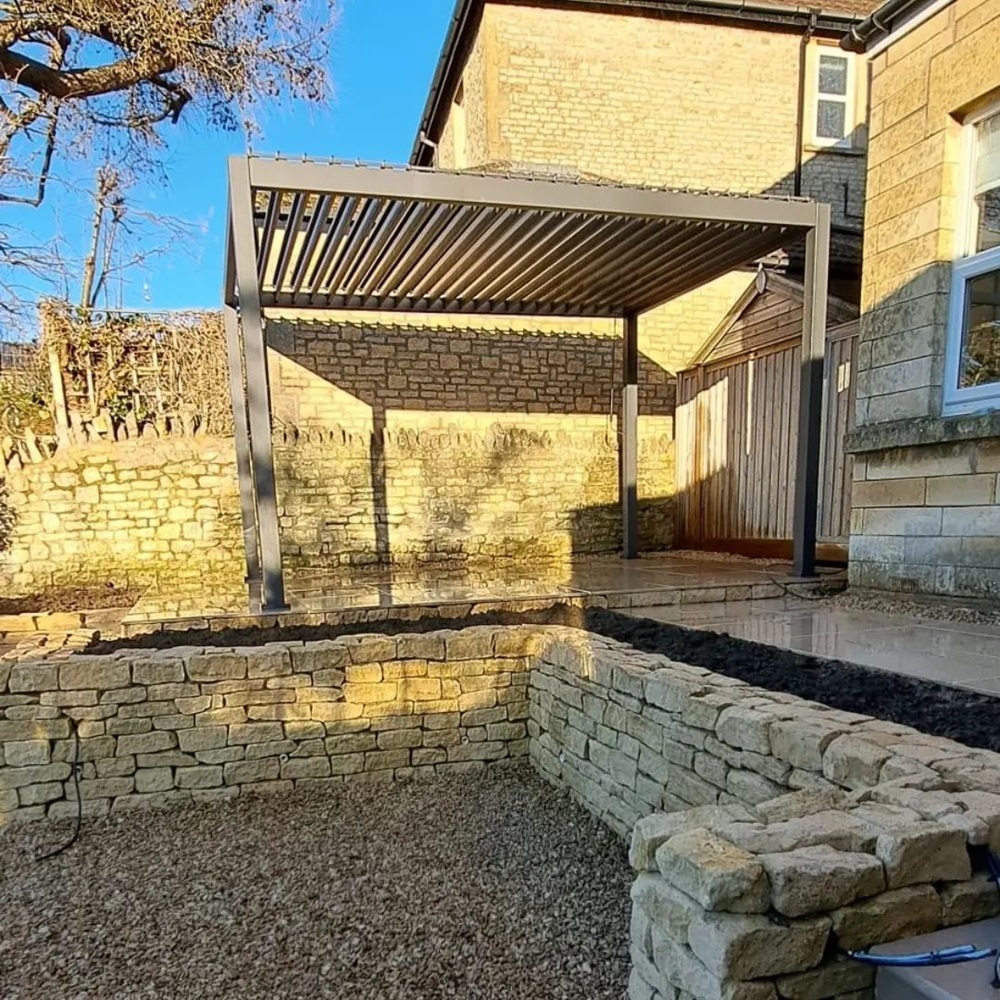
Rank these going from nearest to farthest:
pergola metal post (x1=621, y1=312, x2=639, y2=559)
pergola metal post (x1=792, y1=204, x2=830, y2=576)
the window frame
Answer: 1. pergola metal post (x1=792, y1=204, x2=830, y2=576)
2. pergola metal post (x1=621, y1=312, x2=639, y2=559)
3. the window frame

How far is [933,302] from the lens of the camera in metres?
3.89

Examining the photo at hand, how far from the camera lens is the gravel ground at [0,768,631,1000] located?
209 centimetres

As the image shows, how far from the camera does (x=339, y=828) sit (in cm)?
307

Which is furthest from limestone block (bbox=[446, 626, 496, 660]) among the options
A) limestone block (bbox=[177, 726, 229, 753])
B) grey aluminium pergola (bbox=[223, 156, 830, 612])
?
grey aluminium pergola (bbox=[223, 156, 830, 612])

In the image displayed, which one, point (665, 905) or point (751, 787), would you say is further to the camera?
point (751, 787)

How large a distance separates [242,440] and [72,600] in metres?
2.09

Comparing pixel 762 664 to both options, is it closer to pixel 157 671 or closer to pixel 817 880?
pixel 817 880

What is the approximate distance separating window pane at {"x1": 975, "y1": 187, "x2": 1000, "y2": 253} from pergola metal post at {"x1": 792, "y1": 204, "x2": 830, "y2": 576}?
3.73 feet

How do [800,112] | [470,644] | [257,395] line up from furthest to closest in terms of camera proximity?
[800,112]
[257,395]
[470,644]

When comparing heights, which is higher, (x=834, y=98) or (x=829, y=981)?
(x=834, y=98)

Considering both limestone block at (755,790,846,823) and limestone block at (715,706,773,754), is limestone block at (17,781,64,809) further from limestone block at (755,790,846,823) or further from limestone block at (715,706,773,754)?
limestone block at (755,790,846,823)

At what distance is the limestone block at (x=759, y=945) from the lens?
1.17 m

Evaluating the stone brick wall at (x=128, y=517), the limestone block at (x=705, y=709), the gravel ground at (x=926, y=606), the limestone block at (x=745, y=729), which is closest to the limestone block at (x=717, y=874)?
the limestone block at (x=745, y=729)

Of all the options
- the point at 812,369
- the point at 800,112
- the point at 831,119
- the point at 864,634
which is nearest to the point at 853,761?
the point at 864,634
